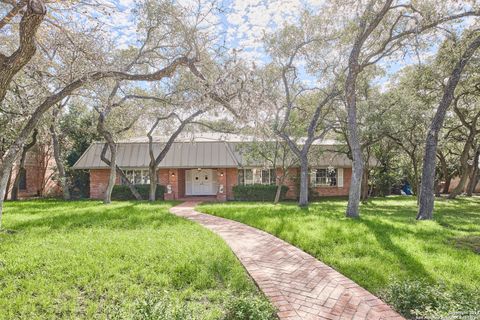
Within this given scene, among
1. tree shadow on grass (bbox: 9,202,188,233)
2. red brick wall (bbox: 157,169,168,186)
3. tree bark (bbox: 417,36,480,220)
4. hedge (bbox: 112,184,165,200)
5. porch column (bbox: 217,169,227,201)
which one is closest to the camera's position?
tree shadow on grass (bbox: 9,202,188,233)

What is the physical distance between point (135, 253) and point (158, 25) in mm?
8071

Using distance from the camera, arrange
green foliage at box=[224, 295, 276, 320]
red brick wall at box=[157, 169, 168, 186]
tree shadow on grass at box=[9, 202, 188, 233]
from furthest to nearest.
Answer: red brick wall at box=[157, 169, 168, 186] → tree shadow on grass at box=[9, 202, 188, 233] → green foliage at box=[224, 295, 276, 320]

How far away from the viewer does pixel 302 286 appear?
4.64m

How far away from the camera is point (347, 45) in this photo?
41.0ft

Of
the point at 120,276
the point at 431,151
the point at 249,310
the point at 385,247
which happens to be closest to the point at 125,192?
the point at 120,276

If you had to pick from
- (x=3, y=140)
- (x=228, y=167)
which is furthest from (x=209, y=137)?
(x=3, y=140)

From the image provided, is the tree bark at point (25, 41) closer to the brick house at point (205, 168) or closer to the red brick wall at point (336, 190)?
the brick house at point (205, 168)

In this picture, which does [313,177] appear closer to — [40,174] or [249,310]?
[249,310]

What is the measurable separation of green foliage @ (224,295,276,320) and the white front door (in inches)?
751

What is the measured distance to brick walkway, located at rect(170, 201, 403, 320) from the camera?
388 cm

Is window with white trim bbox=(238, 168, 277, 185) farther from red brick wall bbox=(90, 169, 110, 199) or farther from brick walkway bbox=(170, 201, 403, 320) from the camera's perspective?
brick walkway bbox=(170, 201, 403, 320)

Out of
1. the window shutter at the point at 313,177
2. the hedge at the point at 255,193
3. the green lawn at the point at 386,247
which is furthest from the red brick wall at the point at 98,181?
the green lawn at the point at 386,247

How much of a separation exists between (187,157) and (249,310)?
17419mm

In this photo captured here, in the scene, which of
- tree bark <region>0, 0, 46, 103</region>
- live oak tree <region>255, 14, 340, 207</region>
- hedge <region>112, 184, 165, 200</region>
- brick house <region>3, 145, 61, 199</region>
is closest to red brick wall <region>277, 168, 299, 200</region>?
live oak tree <region>255, 14, 340, 207</region>
